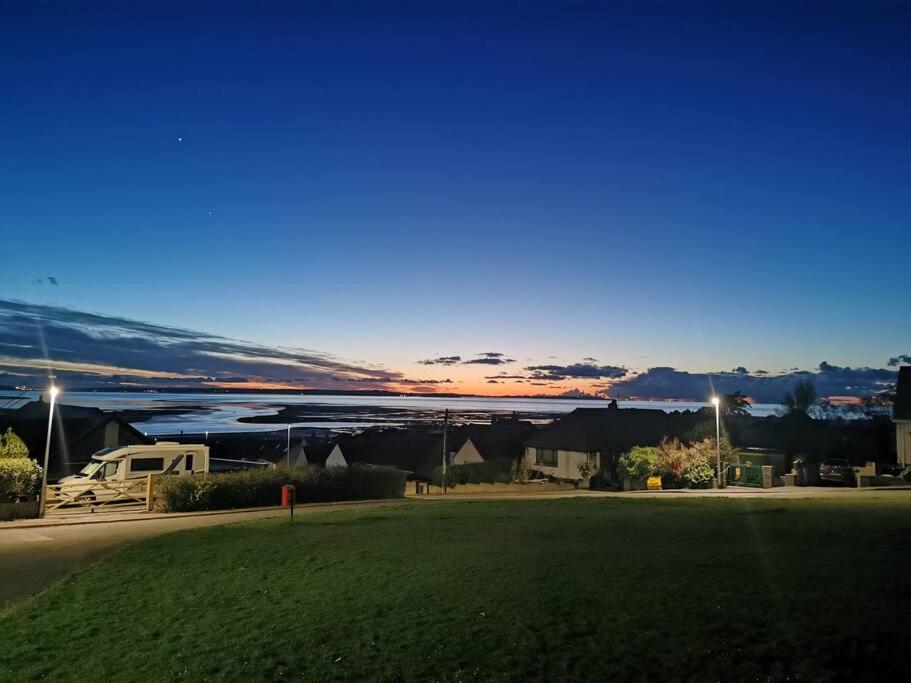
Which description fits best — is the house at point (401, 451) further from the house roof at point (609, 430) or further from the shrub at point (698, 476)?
the shrub at point (698, 476)

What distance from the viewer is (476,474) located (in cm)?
5762

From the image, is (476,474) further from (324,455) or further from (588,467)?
(324,455)

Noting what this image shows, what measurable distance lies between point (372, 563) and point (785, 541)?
8676mm

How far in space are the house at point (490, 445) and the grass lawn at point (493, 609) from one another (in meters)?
56.2

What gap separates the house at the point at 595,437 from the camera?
2229 inches

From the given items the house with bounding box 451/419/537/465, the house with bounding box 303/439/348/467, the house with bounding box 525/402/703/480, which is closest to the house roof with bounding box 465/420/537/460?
the house with bounding box 451/419/537/465

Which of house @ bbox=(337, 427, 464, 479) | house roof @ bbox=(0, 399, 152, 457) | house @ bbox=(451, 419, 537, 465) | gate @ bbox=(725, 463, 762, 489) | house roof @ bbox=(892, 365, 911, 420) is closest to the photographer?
house roof @ bbox=(0, 399, 152, 457)

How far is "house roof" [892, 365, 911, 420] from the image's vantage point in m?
44.2

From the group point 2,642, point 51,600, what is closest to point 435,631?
point 2,642

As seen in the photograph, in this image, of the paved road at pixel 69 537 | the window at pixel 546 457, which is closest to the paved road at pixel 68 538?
the paved road at pixel 69 537

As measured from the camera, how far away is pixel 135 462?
1276 inches

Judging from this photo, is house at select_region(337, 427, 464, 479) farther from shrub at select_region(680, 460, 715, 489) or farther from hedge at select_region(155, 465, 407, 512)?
hedge at select_region(155, 465, 407, 512)

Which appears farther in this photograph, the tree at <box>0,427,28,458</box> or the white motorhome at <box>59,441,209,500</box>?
the white motorhome at <box>59,441,209,500</box>

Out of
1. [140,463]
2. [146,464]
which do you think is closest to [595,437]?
[146,464]
